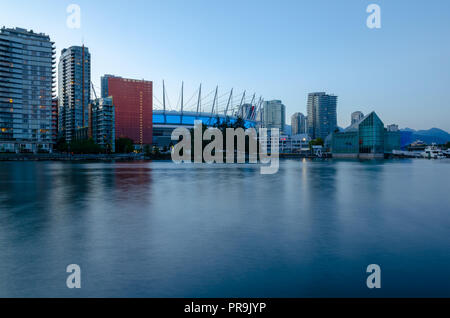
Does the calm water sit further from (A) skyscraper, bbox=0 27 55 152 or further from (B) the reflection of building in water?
(A) skyscraper, bbox=0 27 55 152

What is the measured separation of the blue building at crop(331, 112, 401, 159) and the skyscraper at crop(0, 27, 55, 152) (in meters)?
161

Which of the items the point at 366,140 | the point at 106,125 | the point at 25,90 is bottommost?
the point at 366,140

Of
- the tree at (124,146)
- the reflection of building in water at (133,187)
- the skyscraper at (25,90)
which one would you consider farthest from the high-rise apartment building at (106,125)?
the reflection of building in water at (133,187)

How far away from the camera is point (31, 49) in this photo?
7397 inches

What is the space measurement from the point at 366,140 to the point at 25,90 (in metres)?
186

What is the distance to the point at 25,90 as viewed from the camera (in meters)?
187

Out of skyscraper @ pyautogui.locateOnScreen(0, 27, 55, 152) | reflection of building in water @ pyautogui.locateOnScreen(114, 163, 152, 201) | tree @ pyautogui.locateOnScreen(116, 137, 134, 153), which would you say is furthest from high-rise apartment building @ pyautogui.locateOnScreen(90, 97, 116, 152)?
reflection of building in water @ pyautogui.locateOnScreen(114, 163, 152, 201)

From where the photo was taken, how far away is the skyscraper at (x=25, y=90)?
177750 mm

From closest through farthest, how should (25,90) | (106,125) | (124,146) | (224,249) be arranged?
(224,249), (124,146), (25,90), (106,125)

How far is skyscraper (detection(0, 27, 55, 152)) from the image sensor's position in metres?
178

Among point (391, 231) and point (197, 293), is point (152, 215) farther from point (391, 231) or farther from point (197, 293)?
point (391, 231)

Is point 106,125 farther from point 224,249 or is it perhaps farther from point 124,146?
point 224,249

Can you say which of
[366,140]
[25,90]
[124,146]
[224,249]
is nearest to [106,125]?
[124,146]

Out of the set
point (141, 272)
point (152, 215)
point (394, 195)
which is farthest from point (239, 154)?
point (141, 272)
